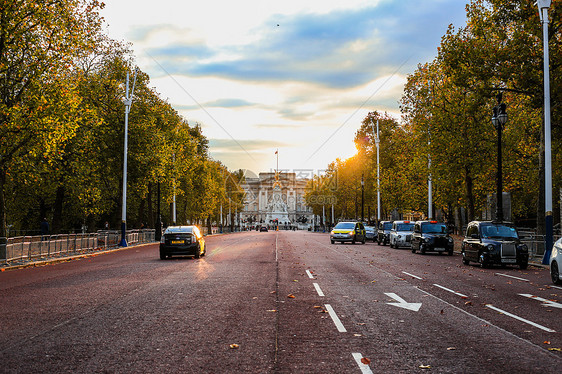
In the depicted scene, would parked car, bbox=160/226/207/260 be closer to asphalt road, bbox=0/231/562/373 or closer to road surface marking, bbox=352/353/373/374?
asphalt road, bbox=0/231/562/373

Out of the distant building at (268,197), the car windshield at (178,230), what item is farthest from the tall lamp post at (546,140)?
the distant building at (268,197)

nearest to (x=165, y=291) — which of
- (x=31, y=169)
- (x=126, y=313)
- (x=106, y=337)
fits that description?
(x=126, y=313)

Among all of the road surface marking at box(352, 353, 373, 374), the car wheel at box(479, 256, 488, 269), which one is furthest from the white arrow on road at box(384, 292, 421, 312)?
the car wheel at box(479, 256, 488, 269)

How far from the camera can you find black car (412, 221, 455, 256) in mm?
32031

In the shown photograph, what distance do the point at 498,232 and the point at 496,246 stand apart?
1.04 metres

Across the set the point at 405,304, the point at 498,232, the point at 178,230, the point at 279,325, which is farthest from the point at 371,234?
the point at 279,325

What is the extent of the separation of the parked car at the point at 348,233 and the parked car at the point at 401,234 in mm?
6421

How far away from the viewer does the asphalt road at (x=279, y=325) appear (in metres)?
6.67

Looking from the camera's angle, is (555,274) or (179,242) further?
(179,242)

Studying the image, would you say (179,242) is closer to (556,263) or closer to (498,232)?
(498,232)

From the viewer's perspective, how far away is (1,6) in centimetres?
2403

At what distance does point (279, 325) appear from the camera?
9172 mm

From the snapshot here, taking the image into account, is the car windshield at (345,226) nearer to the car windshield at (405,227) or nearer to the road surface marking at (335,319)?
the car windshield at (405,227)

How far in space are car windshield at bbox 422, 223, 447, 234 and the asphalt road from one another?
1604 cm
